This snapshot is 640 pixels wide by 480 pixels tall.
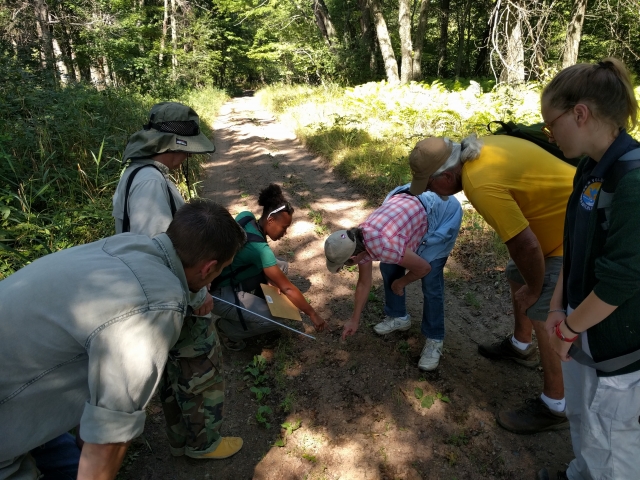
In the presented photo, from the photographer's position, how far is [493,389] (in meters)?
2.97

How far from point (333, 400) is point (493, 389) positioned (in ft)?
3.83

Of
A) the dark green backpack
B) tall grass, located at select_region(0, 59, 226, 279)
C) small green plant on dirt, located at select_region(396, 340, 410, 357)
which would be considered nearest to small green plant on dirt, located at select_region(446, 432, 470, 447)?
small green plant on dirt, located at select_region(396, 340, 410, 357)

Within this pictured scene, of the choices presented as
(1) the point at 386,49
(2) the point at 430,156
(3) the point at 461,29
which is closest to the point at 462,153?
(2) the point at 430,156

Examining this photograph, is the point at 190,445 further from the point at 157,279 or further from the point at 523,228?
the point at 523,228

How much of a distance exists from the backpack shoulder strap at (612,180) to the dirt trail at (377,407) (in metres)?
1.71

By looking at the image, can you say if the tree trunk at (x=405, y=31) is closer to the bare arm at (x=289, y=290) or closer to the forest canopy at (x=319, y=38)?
the forest canopy at (x=319, y=38)

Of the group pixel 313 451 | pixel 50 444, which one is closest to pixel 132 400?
pixel 50 444

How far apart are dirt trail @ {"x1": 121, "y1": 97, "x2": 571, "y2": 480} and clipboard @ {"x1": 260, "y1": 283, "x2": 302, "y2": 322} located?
361 mm

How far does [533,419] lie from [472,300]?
1494 millimetres

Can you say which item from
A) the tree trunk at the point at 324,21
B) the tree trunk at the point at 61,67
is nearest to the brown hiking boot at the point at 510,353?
the tree trunk at the point at 61,67

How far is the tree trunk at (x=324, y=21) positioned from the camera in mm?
17403

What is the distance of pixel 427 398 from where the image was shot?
2.88 meters

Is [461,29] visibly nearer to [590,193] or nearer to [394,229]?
[394,229]

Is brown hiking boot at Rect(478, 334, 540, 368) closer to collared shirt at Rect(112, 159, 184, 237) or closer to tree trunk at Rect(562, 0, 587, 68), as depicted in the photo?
collared shirt at Rect(112, 159, 184, 237)
